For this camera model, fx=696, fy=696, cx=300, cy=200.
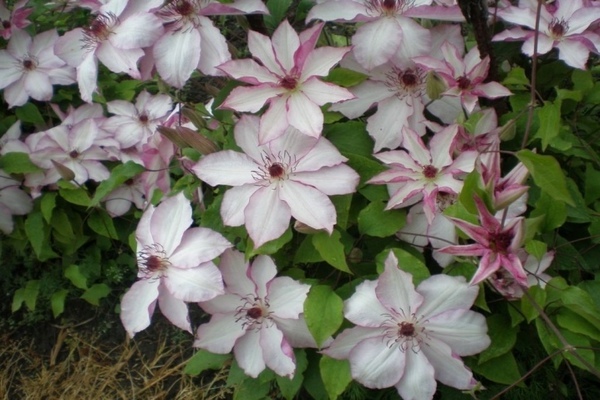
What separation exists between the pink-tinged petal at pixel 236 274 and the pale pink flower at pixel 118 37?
0.26 m

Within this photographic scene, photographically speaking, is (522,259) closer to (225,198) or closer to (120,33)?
(225,198)

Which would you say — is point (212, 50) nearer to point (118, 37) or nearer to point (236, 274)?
point (118, 37)

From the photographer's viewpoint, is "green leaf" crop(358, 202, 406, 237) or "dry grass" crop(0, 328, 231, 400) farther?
"dry grass" crop(0, 328, 231, 400)

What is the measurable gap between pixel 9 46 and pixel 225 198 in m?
0.83

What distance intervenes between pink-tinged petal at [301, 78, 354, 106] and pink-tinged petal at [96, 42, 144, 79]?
232mm

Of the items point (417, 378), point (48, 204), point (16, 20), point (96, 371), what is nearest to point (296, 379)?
point (417, 378)

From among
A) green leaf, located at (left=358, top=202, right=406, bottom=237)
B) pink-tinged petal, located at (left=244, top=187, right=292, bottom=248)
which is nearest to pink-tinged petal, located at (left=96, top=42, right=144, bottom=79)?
pink-tinged petal, located at (left=244, top=187, right=292, bottom=248)

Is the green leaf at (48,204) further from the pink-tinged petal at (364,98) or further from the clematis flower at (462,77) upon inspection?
the clematis flower at (462,77)

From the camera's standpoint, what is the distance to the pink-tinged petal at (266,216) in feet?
2.64

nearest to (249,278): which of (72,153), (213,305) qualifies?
(213,305)

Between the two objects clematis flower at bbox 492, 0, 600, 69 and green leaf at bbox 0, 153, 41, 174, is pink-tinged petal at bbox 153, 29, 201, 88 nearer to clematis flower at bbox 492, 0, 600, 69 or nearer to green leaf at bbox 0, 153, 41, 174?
clematis flower at bbox 492, 0, 600, 69

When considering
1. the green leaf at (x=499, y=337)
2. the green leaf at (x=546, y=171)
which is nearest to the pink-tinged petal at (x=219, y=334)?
the green leaf at (x=499, y=337)

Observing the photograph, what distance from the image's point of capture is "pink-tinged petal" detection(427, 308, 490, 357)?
0.81 m

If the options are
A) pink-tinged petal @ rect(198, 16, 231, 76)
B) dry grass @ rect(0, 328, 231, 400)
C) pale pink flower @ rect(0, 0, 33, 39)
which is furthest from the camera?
dry grass @ rect(0, 328, 231, 400)
